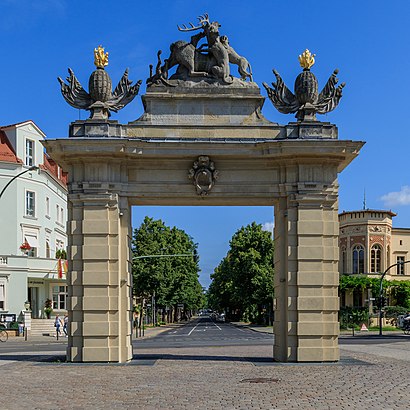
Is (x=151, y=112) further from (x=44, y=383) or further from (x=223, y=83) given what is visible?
(x=44, y=383)

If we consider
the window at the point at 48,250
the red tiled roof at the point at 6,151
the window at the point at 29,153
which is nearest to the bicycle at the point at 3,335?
the window at the point at 48,250

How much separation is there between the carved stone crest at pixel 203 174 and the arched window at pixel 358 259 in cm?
6226

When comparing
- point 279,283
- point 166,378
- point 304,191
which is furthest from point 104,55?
point 166,378

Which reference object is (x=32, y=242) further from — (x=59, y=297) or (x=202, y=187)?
(x=202, y=187)

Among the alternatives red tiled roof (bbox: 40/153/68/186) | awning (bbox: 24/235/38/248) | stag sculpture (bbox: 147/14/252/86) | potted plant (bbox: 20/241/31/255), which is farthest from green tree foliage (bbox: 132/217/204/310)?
stag sculpture (bbox: 147/14/252/86)

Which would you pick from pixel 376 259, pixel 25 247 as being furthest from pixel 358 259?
pixel 25 247

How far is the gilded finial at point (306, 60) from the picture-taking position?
22.4 m

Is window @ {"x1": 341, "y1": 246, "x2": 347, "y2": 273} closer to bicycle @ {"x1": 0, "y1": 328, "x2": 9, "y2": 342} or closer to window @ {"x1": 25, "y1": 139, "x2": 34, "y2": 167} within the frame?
window @ {"x1": 25, "y1": 139, "x2": 34, "y2": 167}

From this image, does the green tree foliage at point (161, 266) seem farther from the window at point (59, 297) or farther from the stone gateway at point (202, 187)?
the stone gateway at point (202, 187)

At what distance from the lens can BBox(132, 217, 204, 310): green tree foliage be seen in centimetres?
7600

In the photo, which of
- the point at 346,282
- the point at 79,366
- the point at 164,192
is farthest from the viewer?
the point at 346,282

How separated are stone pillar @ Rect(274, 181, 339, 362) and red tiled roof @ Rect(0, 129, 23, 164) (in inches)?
1433

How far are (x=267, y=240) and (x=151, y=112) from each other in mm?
58697

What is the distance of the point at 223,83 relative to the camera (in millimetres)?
22609
